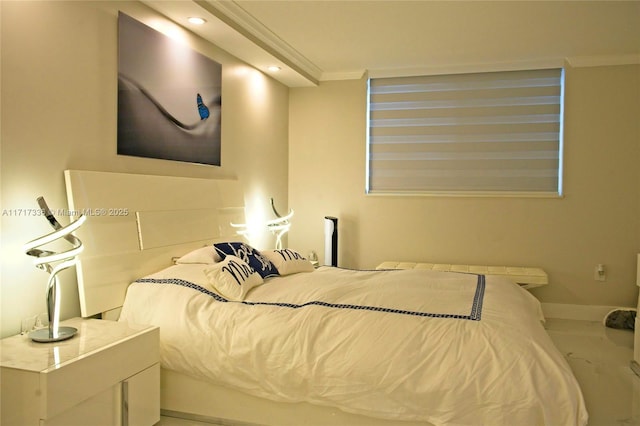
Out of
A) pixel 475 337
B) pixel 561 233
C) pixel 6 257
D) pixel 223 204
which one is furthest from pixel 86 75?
pixel 561 233

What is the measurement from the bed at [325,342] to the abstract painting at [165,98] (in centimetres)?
31

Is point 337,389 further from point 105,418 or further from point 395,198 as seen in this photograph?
point 395,198

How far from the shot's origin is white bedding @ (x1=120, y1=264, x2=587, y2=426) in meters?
2.21

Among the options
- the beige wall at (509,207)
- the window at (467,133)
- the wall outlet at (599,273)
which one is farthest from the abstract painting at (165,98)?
the wall outlet at (599,273)

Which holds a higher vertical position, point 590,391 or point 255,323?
point 255,323

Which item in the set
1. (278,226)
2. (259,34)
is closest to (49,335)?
(259,34)

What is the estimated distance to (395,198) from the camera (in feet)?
18.1

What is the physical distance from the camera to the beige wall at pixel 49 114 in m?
2.39

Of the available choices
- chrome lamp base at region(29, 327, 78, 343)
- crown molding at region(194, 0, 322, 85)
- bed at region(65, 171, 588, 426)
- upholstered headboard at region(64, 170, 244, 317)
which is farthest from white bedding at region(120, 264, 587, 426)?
crown molding at region(194, 0, 322, 85)

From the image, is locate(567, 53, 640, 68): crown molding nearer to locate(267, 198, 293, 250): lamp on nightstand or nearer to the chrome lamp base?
locate(267, 198, 293, 250): lamp on nightstand

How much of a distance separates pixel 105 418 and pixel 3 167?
1.22 meters

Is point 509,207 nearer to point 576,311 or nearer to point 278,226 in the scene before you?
point 576,311

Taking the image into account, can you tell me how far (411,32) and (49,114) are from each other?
281 centimetres

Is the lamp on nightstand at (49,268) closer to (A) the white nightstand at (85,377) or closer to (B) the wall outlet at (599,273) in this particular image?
(A) the white nightstand at (85,377)
